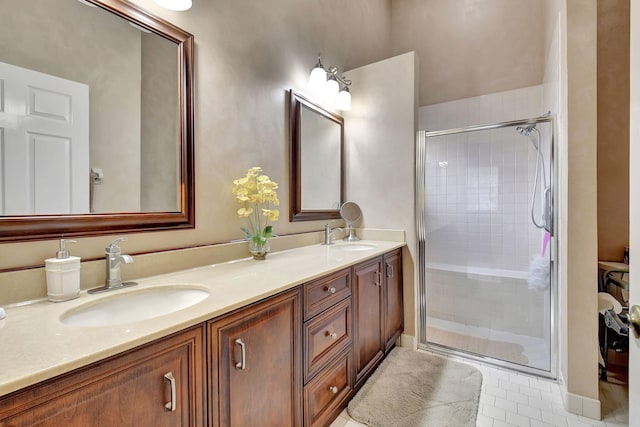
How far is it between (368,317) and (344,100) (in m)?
1.68

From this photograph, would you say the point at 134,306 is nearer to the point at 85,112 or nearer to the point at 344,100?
the point at 85,112

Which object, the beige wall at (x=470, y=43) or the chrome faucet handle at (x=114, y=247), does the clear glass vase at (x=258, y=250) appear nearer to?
the chrome faucet handle at (x=114, y=247)

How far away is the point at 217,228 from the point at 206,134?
47 cm

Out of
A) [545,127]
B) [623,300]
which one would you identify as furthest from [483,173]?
[623,300]

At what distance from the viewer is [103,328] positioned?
75cm

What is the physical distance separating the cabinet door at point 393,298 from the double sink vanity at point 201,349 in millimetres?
355

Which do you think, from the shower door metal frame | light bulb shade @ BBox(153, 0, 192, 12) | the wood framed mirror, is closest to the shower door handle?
the shower door metal frame

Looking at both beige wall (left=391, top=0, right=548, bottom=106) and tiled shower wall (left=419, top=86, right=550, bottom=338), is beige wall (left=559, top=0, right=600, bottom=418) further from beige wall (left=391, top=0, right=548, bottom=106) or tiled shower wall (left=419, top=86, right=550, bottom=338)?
beige wall (left=391, top=0, right=548, bottom=106)

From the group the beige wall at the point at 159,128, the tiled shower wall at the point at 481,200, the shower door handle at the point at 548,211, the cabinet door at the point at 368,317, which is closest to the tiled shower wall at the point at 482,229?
the tiled shower wall at the point at 481,200

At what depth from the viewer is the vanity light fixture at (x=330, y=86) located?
2.24 m

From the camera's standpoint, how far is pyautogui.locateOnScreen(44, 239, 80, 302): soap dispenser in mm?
945

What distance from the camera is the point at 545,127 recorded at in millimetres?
2105

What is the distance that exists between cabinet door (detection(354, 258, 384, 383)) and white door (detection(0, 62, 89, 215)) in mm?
1335

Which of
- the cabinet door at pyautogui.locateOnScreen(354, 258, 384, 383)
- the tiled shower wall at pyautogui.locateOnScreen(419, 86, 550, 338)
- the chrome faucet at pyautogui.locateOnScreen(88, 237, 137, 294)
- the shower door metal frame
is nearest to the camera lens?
the chrome faucet at pyautogui.locateOnScreen(88, 237, 137, 294)
